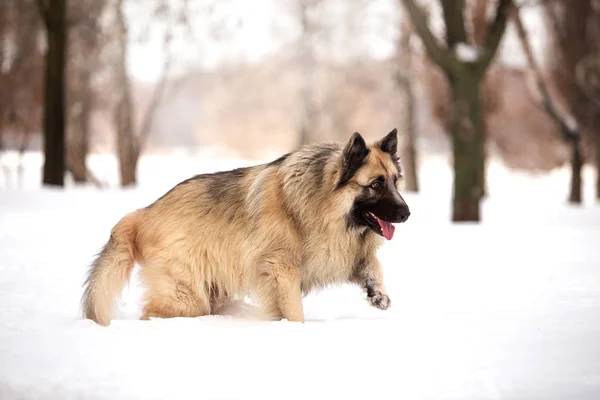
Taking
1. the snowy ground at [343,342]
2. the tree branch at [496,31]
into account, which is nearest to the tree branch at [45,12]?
the snowy ground at [343,342]

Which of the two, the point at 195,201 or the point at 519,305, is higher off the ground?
the point at 195,201

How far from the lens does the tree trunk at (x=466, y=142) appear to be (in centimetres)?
1262

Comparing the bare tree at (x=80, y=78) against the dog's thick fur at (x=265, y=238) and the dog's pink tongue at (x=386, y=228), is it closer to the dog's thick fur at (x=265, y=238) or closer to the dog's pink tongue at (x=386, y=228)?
the dog's thick fur at (x=265, y=238)

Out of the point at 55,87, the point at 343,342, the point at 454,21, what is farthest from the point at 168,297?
the point at 55,87

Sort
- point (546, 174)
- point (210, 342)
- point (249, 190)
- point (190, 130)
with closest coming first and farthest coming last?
1. point (210, 342)
2. point (249, 190)
3. point (546, 174)
4. point (190, 130)

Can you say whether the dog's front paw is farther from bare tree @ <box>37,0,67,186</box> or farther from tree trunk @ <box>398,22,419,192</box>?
tree trunk @ <box>398,22,419,192</box>

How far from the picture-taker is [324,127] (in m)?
40.9

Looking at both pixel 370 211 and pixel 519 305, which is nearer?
pixel 370 211

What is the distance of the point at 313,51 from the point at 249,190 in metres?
28.2

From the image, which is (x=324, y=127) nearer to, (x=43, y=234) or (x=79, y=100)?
(x=79, y=100)

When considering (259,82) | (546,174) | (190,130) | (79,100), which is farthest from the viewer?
(190,130)

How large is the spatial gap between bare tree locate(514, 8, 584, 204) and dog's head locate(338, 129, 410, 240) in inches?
689

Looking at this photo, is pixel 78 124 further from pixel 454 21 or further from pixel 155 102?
pixel 454 21

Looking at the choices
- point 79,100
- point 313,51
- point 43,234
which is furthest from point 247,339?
point 313,51
